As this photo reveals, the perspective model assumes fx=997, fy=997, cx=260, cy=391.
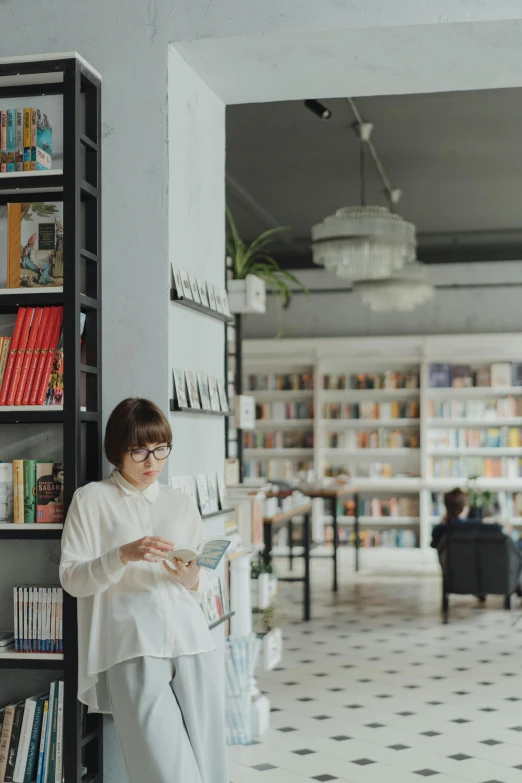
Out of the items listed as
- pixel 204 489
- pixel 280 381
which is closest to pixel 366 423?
pixel 280 381

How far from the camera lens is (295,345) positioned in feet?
41.5

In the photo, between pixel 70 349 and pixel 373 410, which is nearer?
pixel 70 349

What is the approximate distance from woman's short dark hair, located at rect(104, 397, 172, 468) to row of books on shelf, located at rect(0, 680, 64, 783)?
902 millimetres

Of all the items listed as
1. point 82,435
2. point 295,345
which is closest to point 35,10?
point 82,435

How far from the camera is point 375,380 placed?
41.8 feet

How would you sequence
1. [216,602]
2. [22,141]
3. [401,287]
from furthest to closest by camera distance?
1. [401,287]
2. [216,602]
3. [22,141]

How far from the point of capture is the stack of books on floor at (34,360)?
3.40 metres

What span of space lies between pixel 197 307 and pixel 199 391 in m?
0.33

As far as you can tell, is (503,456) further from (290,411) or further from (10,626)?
(10,626)

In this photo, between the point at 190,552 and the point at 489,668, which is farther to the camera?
the point at 489,668

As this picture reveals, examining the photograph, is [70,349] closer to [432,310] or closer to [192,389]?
[192,389]

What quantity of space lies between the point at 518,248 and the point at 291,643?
6522 mm

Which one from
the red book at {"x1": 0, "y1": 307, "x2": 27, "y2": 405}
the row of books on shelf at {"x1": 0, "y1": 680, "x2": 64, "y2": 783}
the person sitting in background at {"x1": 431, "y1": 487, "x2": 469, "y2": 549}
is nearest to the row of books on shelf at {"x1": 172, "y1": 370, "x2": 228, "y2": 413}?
the red book at {"x1": 0, "y1": 307, "x2": 27, "y2": 405}

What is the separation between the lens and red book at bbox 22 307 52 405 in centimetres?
342
